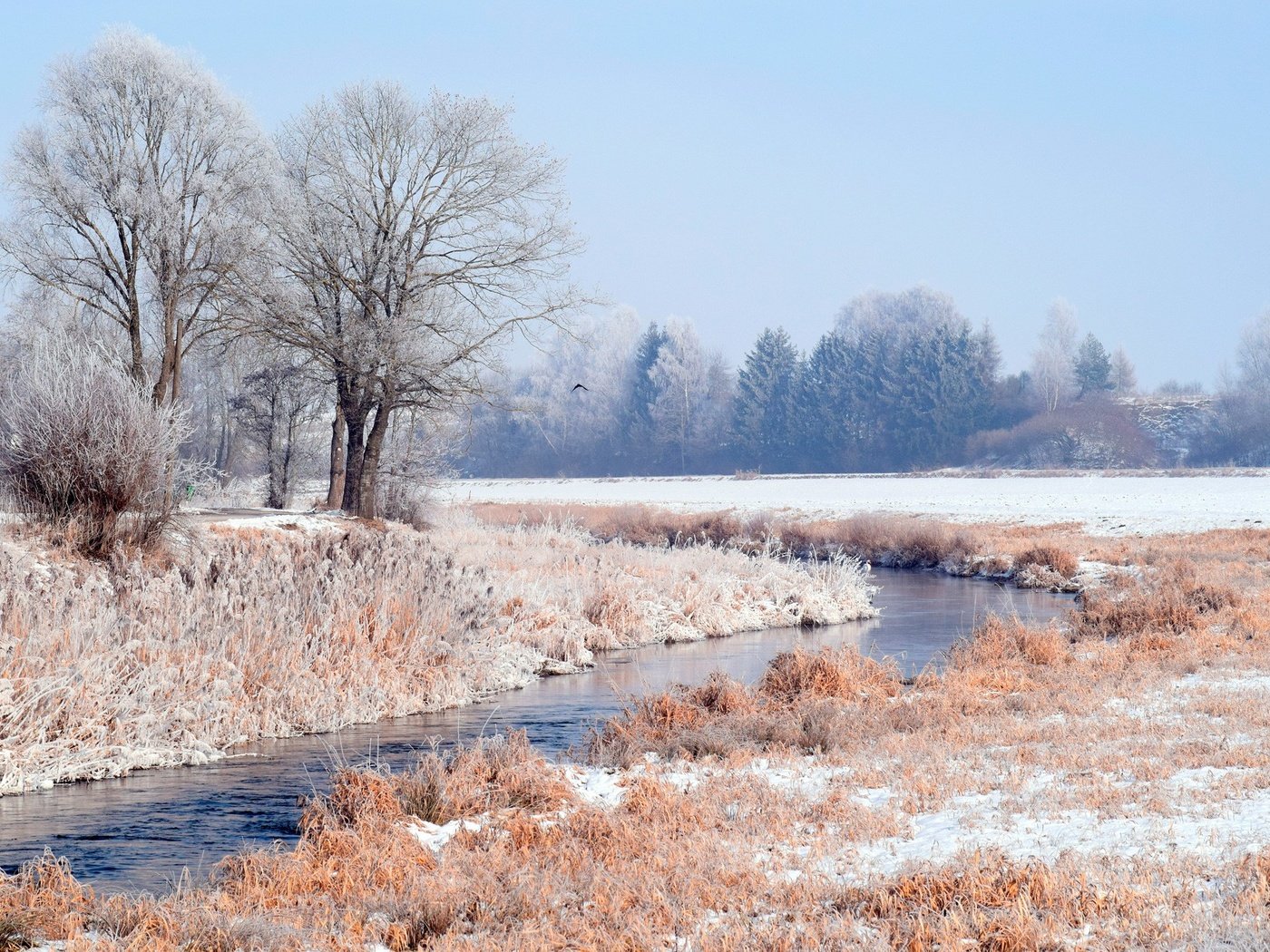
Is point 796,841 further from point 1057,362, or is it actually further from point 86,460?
point 1057,362

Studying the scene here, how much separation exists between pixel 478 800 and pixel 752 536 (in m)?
28.4

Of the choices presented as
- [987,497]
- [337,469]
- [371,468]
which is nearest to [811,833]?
[371,468]

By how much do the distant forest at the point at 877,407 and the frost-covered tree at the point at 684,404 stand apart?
134 millimetres

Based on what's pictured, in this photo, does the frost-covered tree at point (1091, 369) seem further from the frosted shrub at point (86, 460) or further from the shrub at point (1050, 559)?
the frosted shrub at point (86, 460)

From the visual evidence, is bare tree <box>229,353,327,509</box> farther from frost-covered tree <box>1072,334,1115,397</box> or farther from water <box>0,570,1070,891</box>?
frost-covered tree <box>1072,334,1115,397</box>

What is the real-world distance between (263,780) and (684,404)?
91.1 metres

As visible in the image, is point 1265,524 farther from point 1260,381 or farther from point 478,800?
point 1260,381

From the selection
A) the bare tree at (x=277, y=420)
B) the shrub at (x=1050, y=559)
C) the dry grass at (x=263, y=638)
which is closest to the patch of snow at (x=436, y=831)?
the dry grass at (x=263, y=638)

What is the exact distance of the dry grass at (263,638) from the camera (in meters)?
9.55

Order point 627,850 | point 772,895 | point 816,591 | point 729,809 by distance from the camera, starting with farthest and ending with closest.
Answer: point 816,591
point 729,809
point 627,850
point 772,895

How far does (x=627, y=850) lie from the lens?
20.7ft

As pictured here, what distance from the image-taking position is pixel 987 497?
4841cm

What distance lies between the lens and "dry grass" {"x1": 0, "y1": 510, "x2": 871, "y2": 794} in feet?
31.3

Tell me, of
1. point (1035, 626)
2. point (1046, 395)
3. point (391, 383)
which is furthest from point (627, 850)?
point (1046, 395)
